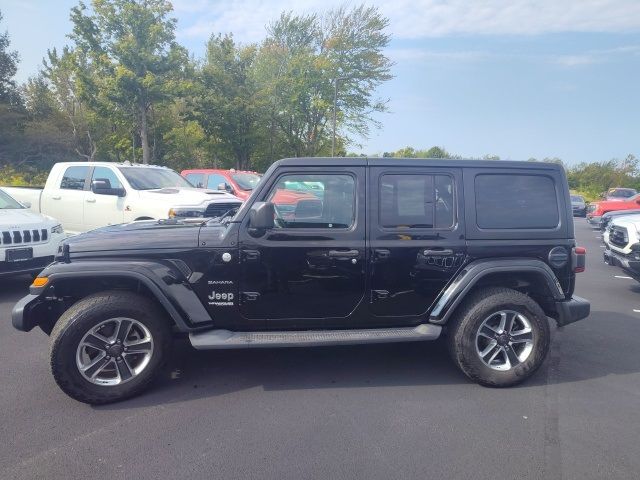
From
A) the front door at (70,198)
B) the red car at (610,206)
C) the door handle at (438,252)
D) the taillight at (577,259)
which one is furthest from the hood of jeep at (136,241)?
the red car at (610,206)

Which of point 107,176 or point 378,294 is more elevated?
point 107,176

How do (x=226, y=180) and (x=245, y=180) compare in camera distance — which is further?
(x=245, y=180)

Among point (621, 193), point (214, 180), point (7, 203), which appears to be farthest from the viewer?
point (621, 193)

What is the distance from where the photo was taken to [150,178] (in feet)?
29.9

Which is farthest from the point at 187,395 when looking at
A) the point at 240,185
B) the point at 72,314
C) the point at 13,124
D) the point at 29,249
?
the point at 13,124

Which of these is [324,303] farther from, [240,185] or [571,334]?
[240,185]

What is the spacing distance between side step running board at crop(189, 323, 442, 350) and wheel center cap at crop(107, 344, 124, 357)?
54cm

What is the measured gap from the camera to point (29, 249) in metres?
6.55

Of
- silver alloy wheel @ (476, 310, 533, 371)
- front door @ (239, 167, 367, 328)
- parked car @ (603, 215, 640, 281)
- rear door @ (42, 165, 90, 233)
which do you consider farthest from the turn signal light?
parked car @ (603, 215, 640, 281)

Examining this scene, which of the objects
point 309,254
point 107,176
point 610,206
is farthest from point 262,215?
point 610,206

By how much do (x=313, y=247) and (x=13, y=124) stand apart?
28.0 meters

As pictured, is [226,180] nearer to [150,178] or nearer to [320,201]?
[150,178]

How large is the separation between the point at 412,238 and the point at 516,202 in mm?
1030

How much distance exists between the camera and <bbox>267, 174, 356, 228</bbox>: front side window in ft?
13.0
